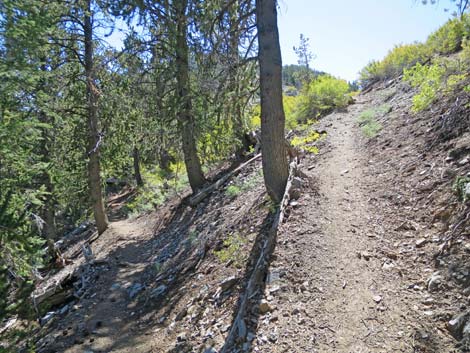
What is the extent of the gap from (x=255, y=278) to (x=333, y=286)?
1035 mm

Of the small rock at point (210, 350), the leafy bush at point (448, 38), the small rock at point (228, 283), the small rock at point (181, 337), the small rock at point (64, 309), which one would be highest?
the leafy bush at point (448, 38)

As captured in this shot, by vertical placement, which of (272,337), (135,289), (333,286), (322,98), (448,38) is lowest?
(135,289)

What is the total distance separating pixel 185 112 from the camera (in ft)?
32.0

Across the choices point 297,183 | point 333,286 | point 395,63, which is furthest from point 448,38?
point 333,286

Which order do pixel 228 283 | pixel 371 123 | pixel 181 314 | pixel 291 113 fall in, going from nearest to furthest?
1. pixel 228 283
2. pixel 181 314
3. pixel 371 123
4. pixel 291 113

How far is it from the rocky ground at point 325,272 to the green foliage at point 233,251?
2cm

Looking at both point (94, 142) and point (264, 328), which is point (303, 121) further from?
point (264, 328)

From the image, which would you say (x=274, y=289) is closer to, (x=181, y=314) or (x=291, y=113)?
(x=181, y=314)

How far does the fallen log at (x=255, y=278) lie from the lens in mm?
3766

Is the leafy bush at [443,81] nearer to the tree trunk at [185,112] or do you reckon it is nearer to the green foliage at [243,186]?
the green foliage at [243,186]

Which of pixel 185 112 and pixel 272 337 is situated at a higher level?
pixel 185 112

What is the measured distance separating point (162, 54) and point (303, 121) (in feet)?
28.3

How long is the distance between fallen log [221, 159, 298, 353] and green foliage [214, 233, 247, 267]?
0.50 m

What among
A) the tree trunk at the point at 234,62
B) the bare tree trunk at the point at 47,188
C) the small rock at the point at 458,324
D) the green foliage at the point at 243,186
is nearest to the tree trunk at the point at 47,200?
the bare tree trunk at the point at 47,188
